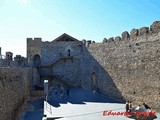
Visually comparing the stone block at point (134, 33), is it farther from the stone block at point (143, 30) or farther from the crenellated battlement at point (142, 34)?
the stone block at point (143, 30)

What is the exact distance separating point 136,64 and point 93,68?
6821 millimetres

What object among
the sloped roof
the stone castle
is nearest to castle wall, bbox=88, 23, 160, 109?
the stone castle

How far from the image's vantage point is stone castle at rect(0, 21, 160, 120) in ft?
42.5

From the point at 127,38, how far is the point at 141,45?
1.76 meters

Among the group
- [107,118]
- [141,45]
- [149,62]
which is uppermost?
[141,45]

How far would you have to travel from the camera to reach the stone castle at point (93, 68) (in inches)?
511

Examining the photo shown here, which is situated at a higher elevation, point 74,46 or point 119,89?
point 74,46

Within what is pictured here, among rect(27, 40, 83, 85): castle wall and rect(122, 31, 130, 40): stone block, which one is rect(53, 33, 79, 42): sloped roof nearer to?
rect(27, 40, 83, 85): castle wall

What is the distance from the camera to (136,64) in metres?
14.6

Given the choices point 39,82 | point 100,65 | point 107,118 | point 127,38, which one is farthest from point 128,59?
point 39,82

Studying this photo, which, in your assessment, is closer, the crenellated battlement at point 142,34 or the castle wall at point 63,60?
the crenellated battlement at point 142,34

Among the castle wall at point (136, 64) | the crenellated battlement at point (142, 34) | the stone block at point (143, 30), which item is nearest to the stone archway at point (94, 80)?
the castle wall at point (136, 64)

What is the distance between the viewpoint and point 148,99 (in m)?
13.3

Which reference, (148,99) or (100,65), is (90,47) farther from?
(148,99)
